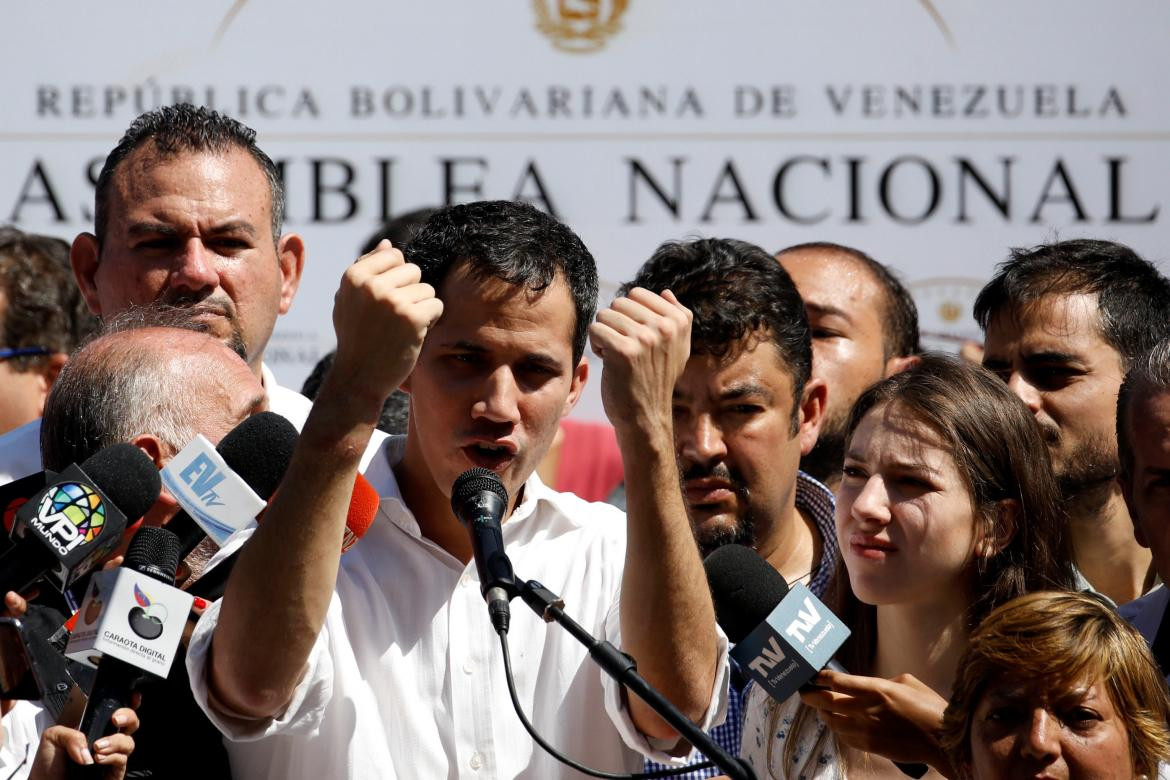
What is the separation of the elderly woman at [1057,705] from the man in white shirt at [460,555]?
1.33 feet

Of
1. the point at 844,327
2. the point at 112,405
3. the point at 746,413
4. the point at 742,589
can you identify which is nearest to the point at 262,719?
the point at 112,405


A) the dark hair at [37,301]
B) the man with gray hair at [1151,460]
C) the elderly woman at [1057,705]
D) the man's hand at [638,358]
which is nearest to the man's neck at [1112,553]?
the man with gray hair at [1151,460]

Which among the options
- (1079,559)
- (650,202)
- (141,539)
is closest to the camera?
(141,539)

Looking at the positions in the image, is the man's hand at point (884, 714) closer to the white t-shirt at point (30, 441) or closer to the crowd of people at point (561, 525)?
the crowd of people at point (561, 525)

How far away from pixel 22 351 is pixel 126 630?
2.64m

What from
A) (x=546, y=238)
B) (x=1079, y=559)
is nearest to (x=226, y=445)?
(x=546, y=238)

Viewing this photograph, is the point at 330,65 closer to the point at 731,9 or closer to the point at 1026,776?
the point at 731,9

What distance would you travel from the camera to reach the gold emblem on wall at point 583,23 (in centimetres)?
514

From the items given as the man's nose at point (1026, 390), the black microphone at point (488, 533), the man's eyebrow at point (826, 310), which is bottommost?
the man's eyebrow at point (826, 310)

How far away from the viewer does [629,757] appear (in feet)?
8.60

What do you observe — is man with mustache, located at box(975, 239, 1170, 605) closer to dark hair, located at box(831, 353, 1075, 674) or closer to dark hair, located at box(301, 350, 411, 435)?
dark hair, located at box(831, 353, 1075, 674)

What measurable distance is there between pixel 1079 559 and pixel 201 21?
318 centimetres

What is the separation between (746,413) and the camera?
137 inches

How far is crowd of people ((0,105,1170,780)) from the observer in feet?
7.54
